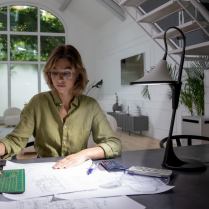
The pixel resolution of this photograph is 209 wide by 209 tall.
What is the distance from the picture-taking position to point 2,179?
3.01 feet

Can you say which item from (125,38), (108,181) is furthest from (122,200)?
(125,38)

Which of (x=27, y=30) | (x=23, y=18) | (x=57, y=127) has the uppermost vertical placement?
(x=23, y=18)

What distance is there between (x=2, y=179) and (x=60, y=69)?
0.74 m

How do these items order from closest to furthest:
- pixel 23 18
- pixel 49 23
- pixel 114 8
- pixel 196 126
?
pixel 196 126 < pixel 114 8 < pixel 23 18 < pixel 49 23

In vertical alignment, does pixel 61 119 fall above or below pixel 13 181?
above

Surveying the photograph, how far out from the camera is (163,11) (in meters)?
3.37

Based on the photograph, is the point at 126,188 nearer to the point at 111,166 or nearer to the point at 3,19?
the point at 111,166

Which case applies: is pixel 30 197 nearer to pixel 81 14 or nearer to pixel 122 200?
pixel 122 200

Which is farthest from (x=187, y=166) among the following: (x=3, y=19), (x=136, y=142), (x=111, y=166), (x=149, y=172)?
(x=3, y=19)

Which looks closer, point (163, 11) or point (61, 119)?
point (61, 119)

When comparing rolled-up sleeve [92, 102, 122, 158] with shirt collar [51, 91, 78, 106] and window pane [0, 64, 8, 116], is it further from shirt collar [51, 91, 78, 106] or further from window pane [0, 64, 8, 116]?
window pane [0, 64, 8, 116]

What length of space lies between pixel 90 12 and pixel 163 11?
529cm

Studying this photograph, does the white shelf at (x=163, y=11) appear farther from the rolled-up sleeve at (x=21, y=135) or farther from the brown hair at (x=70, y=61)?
the rolled-up sleeve at (x=21, y=135)

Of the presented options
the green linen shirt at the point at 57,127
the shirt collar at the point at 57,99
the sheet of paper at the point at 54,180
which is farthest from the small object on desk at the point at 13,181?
the shirt collar at the point at 57,99
